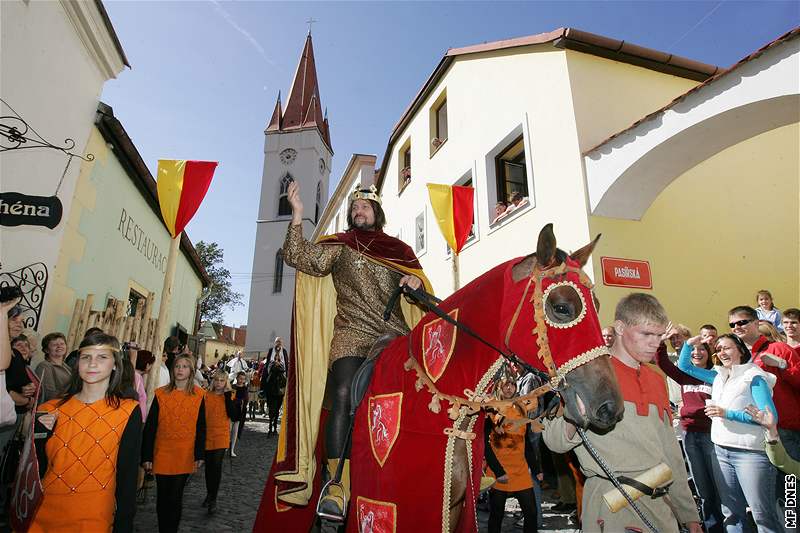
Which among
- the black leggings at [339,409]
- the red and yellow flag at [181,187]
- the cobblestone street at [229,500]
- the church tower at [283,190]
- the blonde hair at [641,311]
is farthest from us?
the church tower at [283,190]

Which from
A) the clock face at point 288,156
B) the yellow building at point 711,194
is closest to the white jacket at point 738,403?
Answer: the yellow building at point 711,194

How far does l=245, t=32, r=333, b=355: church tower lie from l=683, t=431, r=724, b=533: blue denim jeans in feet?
87.3

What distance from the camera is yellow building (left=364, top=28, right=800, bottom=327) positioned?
6113 mm

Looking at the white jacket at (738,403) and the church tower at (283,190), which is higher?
the church tower at (283,190)

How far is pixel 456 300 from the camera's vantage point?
2.28 m

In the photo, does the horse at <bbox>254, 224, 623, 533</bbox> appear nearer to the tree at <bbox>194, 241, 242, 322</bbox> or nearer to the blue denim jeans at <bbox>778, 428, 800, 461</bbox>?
the blue denim jeans at <bbox>778, 428, 800, 461</bbox>

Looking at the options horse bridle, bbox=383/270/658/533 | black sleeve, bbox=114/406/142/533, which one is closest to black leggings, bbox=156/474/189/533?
black sleeve, bbox=114/406/142/533

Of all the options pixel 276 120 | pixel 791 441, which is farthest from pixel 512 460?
pixel 276 120

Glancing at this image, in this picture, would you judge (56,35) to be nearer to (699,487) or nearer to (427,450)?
(427,450)

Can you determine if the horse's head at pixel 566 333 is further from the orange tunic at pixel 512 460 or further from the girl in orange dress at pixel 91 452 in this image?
the orange tunic at pixel 512 460

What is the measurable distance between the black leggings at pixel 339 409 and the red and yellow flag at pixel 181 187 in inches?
168

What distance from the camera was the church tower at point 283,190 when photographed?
3095 centimetres

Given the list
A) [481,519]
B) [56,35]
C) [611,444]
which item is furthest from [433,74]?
[611,444]

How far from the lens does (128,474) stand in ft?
8.08
